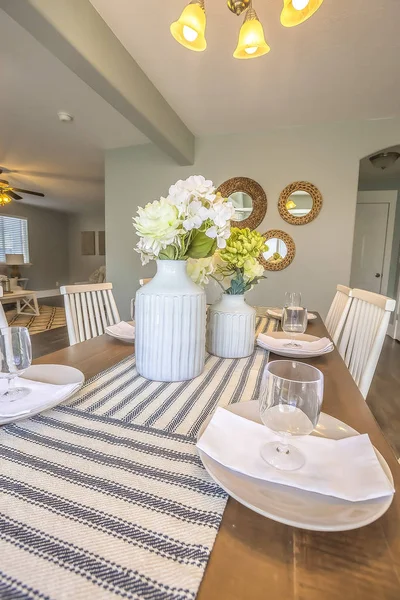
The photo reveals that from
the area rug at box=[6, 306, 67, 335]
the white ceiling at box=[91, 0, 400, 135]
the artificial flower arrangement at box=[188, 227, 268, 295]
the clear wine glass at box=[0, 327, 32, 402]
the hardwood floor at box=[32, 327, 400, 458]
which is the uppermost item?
the white ceiling at box=[91, 0, 400, 135]

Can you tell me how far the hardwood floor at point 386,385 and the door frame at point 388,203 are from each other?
1071 mm

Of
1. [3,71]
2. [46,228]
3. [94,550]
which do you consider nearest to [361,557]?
[94,550]

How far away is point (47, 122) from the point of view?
292 centimetres

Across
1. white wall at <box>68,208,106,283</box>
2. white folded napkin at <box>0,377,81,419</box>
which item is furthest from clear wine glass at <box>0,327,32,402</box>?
white wall at <box>68,208,106,283</box>

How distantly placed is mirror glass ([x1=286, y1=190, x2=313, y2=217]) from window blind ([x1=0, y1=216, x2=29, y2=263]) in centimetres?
681

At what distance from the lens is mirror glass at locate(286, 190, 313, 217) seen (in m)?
3.04

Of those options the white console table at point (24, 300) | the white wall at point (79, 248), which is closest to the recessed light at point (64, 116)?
the white console table at point (24, 300)

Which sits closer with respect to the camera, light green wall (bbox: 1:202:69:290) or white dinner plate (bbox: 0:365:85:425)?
white dinner plate (bbox: 0:365:85:425)

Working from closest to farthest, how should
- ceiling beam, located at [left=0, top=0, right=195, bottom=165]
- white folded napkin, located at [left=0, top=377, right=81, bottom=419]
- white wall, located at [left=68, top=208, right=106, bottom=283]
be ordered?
white folded napkin, located at [left=0, top=377, right=81, bottom=419] < ceiling beam, located at [left=0, top=0, right=195, bottom=165] < white wall, located at [left=68, top=208, right=106, bottom=283]

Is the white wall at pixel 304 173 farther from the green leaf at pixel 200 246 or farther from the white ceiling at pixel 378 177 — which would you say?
the green leaf at pixel 200 246

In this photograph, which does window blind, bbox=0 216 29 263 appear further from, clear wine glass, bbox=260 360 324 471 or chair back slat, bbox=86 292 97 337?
clear wine glass, bbox=260 360 324 471

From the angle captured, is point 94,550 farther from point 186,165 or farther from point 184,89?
point 186,165

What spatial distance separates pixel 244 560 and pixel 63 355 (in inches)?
33.2

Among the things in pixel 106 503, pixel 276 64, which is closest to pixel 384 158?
pixel 276 64
